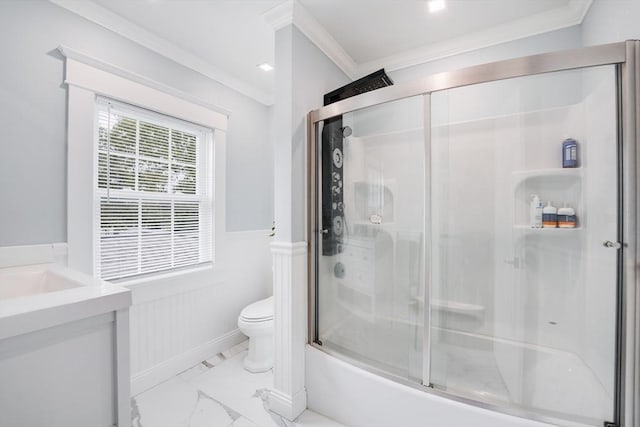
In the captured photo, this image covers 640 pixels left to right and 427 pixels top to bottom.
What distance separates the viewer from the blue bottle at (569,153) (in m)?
1.33

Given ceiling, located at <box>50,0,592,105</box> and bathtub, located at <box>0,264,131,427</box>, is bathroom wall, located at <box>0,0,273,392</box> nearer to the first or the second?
ceiling, located at <box>50,0,592,105</box>

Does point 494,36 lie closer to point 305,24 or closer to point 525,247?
point 305,24

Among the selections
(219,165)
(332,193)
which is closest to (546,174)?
(332,193)

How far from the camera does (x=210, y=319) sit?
7.68 feet

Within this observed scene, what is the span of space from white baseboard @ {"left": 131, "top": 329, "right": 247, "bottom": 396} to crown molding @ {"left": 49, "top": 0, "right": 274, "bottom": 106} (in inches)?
89.8

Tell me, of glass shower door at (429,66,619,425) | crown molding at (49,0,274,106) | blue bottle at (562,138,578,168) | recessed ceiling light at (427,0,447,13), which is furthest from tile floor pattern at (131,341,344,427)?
recessed ceiling light at (427,0,447,13)

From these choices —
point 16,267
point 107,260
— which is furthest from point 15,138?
point 107,260

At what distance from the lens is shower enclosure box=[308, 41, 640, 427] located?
111 cm

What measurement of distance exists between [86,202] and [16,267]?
447 mm

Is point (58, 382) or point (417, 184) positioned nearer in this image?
point (58, 382)

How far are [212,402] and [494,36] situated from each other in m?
3.20

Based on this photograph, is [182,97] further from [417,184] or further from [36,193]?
[417,184]

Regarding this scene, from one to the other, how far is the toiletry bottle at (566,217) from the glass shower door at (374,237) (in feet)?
2.33

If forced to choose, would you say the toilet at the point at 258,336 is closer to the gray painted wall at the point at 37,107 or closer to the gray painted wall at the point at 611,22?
the gray painted wall at the point at 37,107
